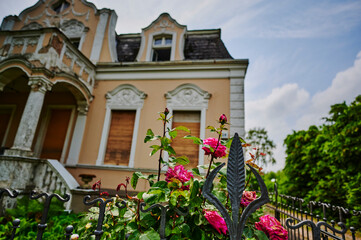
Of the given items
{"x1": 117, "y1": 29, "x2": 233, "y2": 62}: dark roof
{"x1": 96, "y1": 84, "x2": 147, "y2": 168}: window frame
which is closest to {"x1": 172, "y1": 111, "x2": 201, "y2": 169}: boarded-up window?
{"x1": 96, "y1": 84, "x2": 147, "y2": 168}: window frame

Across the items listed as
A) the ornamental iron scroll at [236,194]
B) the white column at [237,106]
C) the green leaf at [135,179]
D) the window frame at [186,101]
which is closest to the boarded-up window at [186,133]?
the window frame at [186,101]

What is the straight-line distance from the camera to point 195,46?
26.6ft

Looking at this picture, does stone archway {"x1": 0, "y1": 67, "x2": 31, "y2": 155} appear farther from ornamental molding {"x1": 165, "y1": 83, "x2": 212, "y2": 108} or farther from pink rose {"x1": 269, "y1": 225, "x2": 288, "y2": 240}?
pink rose {"x1": 269, "y1": 225, "x2": 288, "y2": 240}

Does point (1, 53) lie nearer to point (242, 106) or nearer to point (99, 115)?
point (99, 115)

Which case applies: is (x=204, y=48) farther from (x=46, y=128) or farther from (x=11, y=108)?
(x=11, y=108)

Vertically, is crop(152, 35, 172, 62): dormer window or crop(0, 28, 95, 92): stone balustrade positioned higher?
crop(152, 35, 172, 62): dormer window

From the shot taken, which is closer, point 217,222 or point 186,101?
point 217,222

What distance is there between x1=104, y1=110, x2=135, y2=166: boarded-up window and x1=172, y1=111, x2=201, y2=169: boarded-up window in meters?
1.72

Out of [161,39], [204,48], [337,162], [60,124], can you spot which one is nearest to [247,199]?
[337,162]

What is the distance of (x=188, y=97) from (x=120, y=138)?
2.99m

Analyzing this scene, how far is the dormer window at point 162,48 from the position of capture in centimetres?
812

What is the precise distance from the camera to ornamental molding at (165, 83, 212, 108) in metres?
6.58

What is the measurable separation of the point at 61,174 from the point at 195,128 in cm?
420

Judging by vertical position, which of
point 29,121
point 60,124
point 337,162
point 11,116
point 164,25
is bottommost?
point 337,162
